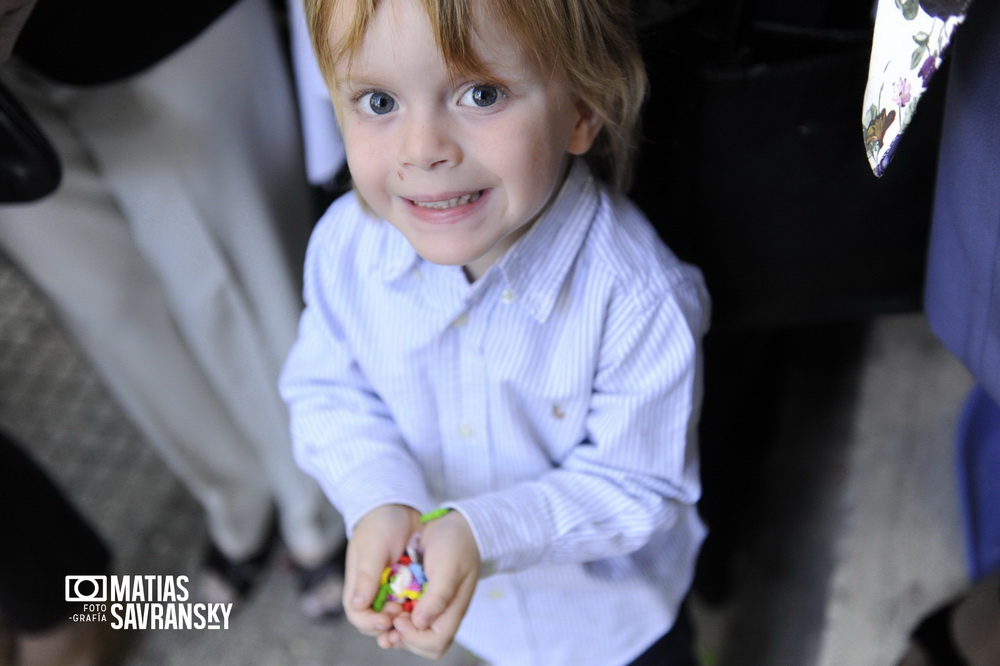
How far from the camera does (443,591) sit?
0.75 m

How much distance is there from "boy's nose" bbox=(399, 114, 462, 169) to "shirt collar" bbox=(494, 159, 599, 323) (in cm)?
12

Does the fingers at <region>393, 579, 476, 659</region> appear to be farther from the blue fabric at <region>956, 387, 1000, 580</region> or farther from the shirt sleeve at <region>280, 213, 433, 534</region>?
the blue fabric at <region>956, 387, 1000, 580</region>

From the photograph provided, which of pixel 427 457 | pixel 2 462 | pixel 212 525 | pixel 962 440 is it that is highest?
pixel 427 457

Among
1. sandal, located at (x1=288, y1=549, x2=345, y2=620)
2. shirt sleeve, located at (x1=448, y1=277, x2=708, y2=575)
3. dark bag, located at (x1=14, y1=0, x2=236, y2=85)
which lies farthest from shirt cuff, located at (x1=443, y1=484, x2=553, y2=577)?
sandal, located at (x1=288, y1=549, x2=345, y2=620)

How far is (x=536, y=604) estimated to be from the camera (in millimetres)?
926

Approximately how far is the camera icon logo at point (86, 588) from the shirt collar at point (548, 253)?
881 millimetres

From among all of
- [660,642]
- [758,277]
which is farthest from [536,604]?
[758,277]

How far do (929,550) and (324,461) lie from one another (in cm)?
76

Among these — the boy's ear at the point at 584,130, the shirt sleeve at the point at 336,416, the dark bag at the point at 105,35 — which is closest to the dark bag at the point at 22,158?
the dark bag at the point at 105,35

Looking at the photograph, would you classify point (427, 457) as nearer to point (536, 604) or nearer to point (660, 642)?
point (536, 604)

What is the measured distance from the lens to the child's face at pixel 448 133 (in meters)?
0.64

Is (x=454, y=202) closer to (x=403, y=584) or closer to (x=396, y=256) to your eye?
(x=396, y=256)

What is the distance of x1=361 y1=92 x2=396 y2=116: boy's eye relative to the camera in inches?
27.0

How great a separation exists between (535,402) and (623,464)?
0.31 ft
